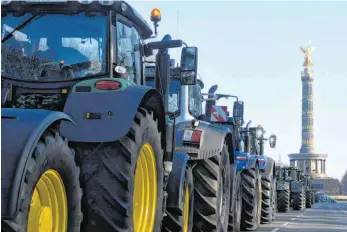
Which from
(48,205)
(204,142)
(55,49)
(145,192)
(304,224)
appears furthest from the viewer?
(304,224)

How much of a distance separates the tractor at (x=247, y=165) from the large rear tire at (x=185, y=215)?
10.3 feet

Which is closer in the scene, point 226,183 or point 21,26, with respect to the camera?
point 21,26

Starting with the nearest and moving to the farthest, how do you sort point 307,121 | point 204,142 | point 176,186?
point 176,186
point 204,142
point 307,121

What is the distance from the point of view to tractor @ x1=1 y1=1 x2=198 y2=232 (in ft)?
11.3

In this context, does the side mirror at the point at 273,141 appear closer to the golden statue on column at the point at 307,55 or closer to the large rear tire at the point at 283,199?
the large rear tire at the point at 283,199

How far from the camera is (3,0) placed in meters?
5.44

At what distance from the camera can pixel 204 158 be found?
8.15m

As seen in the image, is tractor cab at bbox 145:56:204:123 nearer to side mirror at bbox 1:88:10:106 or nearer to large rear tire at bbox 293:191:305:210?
side mirror at bbox 1:88:10:106

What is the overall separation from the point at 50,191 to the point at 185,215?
13.4ft

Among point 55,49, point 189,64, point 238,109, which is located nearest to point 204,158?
point 189,64

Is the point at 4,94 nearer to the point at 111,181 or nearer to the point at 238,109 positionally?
the point at 111,181

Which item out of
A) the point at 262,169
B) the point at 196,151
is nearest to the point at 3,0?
the point at 196,151

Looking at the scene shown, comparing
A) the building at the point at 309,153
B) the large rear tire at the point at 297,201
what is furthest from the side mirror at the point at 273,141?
the building at the point at 309,153

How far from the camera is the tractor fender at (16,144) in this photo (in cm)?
299
